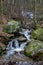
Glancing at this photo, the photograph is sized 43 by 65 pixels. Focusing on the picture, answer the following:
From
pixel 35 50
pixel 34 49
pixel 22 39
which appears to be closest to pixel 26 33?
pixel 22 39

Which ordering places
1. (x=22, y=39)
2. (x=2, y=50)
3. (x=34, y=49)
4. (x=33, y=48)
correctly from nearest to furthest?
(x=34, y=49)
(x=33, y=48)
(x=2, y=50)
(x=22, y=39)

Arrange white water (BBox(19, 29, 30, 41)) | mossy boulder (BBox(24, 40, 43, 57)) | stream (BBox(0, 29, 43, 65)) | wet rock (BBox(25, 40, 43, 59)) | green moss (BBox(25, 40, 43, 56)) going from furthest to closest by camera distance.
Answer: white water (BBox(19, 29, 30, 41))
green moss (BBox(25, 40, 43, 56))
mossy boulder (BBox(24, 40, 43, 57))
wet rock (BBox(25, 40, 43, 59))
stream (BBox(0, 29, 43, 65))

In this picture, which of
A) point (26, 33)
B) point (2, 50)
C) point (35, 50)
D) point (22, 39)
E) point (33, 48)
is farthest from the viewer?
point (26, 33)

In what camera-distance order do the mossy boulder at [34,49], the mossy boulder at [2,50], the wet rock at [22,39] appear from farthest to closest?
the wet rock at [22,39] < the mossy boulder at [2,50] < the mossy boulder at [34,49]

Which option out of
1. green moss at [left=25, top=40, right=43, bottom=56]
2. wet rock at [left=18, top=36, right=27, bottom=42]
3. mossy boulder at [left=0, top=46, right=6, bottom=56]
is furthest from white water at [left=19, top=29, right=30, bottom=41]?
mossy boulder at [left=0, top=46, right=6, bottom=56]

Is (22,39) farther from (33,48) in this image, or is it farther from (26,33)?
(33,48)

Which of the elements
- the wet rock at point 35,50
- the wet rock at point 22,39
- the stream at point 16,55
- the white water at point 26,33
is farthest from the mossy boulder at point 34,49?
the white water at point 26,33

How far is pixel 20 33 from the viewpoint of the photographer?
13.2m

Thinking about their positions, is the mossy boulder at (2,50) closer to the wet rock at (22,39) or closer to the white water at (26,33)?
the wet rock at (22,39)

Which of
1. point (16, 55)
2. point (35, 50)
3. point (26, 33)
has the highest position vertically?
→ point (35, 50)

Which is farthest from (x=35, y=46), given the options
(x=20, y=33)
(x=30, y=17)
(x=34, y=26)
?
(x=30, y=17)

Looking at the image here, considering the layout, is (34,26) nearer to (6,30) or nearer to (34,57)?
(6,30)

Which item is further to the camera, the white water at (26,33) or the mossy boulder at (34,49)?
the white water at (26,33)

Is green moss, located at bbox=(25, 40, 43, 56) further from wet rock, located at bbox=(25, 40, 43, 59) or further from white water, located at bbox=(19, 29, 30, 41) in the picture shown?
white water, located at bbox=(19, 29, 30, 41)
